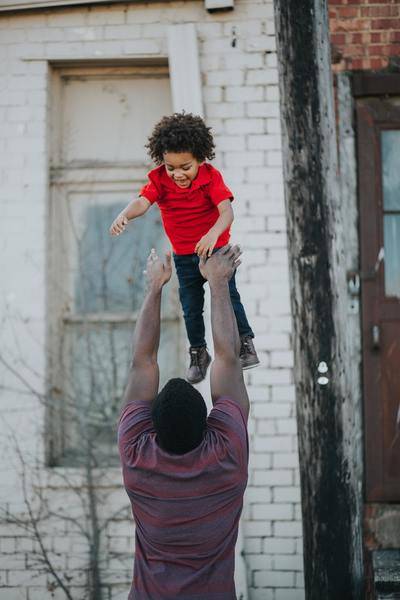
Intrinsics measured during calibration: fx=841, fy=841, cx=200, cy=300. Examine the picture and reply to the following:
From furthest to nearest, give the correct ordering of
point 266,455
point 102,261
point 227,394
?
point 102,261 < point 266,455 < point 227,394

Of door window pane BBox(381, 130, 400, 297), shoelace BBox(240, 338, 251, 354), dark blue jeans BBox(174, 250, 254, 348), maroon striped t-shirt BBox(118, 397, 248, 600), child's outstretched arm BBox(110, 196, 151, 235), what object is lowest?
maroon striped t-shirt BBox(118, 397, 248, 600)

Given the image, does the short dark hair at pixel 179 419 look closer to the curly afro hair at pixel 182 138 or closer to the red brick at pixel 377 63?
the curly afro hair at pixel 182 138

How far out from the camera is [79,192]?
5.93 metres

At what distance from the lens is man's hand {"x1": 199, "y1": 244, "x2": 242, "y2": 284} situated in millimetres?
3150

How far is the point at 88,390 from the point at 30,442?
1.72 ft

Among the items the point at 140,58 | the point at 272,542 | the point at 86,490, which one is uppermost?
the point at 140,58

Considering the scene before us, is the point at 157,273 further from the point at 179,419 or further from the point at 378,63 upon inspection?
the point at 378,63

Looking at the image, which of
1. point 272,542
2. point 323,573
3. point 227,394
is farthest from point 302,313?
point 272,542

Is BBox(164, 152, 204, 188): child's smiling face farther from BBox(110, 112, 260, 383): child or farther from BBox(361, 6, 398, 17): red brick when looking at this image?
BBox(361, 6, 398, 17): red brick

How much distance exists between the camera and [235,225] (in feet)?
18.3

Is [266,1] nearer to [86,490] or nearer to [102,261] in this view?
[102,261]

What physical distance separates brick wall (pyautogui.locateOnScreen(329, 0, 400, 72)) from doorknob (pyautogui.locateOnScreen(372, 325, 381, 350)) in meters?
1.71

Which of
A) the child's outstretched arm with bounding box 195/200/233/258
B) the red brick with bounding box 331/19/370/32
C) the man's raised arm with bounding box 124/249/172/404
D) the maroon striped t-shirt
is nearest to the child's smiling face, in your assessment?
the child's outstretched arm with bounding box 195/200/233/258

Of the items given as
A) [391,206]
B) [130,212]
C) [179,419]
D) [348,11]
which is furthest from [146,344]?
[348,11]
